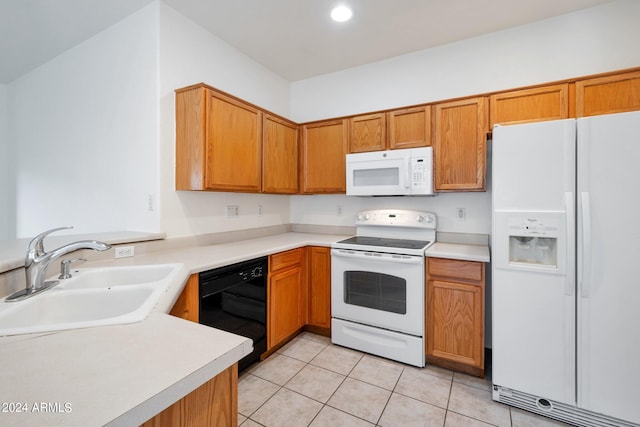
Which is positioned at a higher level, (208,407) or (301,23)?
(301,23)

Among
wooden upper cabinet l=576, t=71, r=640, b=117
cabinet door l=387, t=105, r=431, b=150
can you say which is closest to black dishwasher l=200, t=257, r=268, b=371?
cabinet door l=387, t=105, r=431, b=150

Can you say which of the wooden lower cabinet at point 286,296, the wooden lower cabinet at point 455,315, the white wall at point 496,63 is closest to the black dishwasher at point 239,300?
the wooden lower cabinet at point 286,296

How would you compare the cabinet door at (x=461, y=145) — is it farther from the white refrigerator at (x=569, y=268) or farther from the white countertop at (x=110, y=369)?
the white countertop at (x=110, y=369)

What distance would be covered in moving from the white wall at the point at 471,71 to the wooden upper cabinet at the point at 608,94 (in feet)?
1.31

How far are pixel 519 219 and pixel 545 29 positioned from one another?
5.83 feet

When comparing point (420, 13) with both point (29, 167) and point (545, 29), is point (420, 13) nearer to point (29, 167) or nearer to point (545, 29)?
point (545, 29)

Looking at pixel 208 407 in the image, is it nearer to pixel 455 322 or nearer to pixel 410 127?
pixel 455 322

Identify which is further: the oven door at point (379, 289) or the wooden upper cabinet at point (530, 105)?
the oven door at point (379, 289)

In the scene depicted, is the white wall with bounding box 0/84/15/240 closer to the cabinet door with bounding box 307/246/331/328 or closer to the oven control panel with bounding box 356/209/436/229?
the cabinet door with bounding box 307/246/331/328

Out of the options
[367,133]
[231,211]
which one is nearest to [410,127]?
[367,133]

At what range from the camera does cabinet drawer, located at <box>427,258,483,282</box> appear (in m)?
2.04

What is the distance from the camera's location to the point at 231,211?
2771mm

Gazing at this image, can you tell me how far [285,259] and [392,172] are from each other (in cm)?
124

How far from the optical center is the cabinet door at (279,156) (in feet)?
8.86
